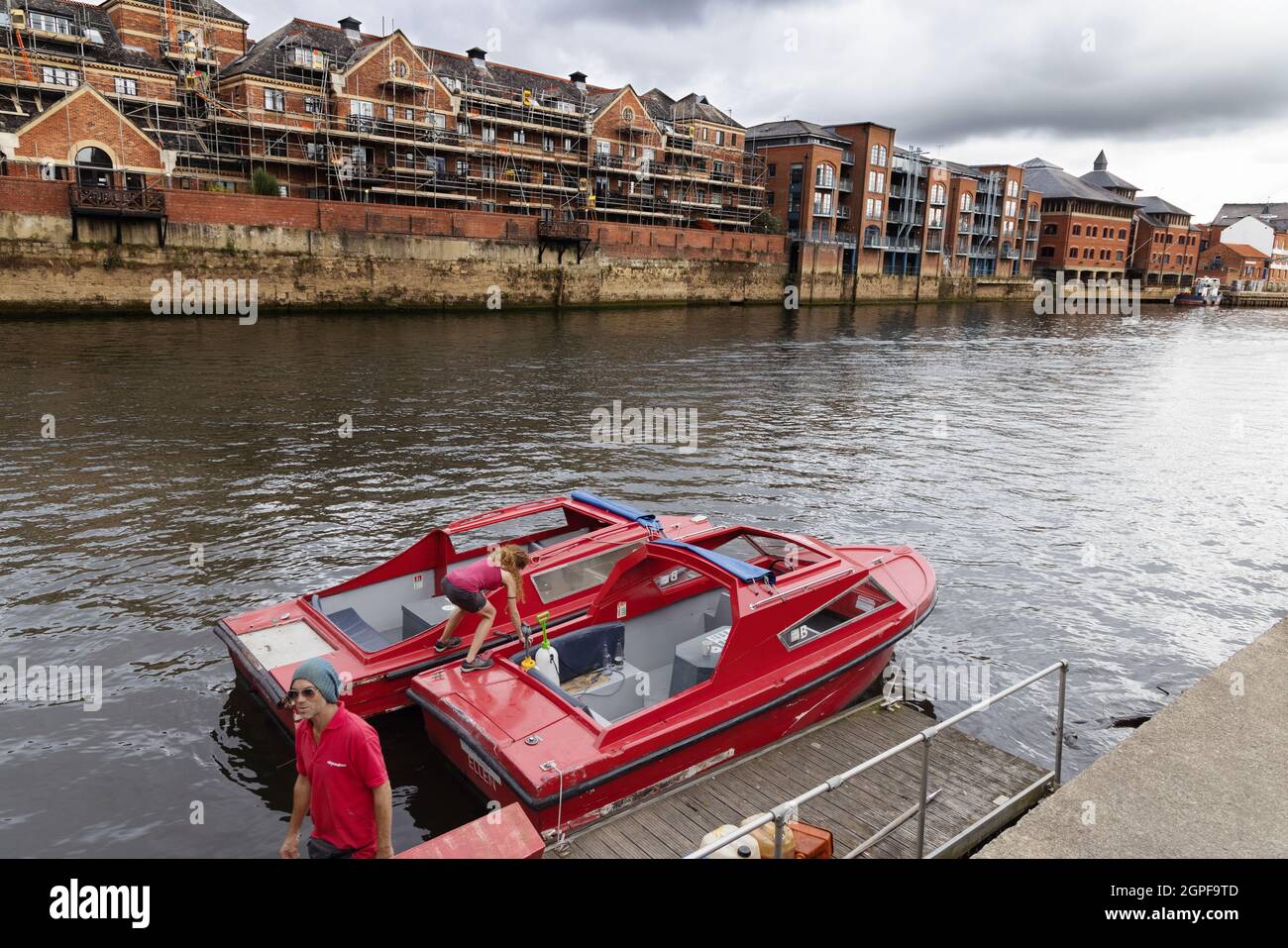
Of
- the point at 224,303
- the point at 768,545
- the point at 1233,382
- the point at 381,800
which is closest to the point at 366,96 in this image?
the point at 224,303

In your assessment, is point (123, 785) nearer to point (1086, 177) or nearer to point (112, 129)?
point (112, 129)

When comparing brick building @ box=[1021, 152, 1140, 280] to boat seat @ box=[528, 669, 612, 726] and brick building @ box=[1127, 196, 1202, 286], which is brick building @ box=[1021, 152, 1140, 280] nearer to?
brick building @ box=[1127, 196, 1202, 286]

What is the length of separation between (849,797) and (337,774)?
14.3 feet

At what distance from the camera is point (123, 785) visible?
7.48m

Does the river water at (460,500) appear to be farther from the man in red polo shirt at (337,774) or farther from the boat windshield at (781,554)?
the man in red polo shirt at (337,774)

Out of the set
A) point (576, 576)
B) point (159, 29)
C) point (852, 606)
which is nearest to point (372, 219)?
point (159, 29)

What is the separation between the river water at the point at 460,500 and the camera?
8055mm

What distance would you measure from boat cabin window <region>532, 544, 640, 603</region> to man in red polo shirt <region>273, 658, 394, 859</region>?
4.49 m

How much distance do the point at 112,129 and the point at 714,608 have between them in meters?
45.7

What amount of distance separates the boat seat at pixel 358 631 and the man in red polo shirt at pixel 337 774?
374 cm

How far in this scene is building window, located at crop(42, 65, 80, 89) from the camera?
46500 millimetres

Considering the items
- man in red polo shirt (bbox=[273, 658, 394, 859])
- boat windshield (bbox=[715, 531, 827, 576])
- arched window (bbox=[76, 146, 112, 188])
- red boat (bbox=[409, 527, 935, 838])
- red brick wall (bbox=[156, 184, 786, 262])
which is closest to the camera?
man in red polo shirt (bbox=[273, 658, 394, 859])

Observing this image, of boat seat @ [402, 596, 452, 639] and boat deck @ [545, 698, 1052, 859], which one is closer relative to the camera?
boat deck @ [545, 698, 1052, 859]

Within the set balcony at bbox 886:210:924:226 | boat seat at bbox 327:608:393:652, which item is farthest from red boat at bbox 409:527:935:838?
balcony at bbox 886:210:924:226
